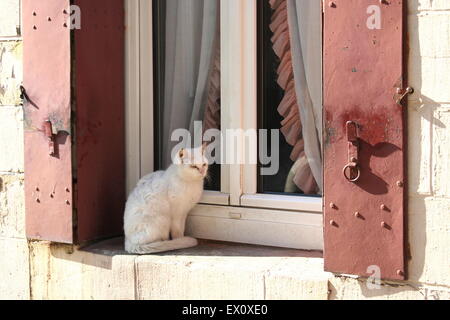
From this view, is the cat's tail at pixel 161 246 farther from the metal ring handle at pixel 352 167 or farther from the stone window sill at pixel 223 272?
the metal ring handle at pixel 352 167

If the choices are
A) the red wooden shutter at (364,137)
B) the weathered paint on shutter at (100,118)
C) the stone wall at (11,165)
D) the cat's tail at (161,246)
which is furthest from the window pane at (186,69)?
the red wooden shutter at (364,137)

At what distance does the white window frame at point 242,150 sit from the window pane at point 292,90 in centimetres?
7

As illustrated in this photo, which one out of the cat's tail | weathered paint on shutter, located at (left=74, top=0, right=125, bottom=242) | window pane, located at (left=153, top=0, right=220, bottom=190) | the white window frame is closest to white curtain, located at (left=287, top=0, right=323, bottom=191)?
the white window frame

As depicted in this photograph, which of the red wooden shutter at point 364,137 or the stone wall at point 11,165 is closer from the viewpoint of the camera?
the red wooden shutter at point 364,137

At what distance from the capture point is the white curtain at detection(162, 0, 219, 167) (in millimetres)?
3723

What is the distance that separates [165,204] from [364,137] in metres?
1.30

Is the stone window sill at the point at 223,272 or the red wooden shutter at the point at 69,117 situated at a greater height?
the red wooden shutter at the point at 69,117

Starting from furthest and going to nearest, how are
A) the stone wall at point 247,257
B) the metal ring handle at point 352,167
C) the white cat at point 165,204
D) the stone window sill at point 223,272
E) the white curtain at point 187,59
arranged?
the white curtain at point 187,59 < the white cat at point 165,204 < the stone window sill at point 223,272 < the metal ring handle at point 352,167 < the stone wall at point 247,257

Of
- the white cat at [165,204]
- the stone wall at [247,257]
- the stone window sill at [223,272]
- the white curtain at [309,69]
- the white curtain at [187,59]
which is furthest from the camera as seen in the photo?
the white curtain at [187,59]

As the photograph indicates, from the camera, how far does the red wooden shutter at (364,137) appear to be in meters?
2.73

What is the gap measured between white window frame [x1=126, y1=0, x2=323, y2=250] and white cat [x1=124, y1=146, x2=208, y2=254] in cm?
18

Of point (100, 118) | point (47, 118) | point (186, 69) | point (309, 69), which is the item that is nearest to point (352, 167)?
point (309, 69)

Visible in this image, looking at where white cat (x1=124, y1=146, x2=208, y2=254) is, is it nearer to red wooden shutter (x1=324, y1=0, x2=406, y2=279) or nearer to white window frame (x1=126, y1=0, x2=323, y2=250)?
white window frame (x1=126, y1=0, x2=323, y2=250)

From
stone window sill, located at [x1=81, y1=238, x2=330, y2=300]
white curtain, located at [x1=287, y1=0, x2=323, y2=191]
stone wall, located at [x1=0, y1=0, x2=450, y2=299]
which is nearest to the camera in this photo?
stone wall, located at [x1=0, y1=0, x2=450, y2=299]
